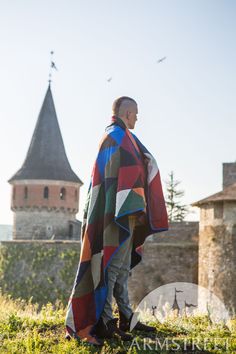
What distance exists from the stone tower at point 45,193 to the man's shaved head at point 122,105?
2470 cm

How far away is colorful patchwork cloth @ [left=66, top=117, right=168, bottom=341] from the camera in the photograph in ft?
15.1

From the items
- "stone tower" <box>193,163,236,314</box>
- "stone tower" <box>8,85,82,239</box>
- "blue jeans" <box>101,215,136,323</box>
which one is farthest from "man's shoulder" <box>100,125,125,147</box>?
"stone tower" <box>8,85,82,239</box>

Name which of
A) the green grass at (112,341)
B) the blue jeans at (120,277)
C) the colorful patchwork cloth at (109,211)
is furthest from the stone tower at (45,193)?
the colorful patchwork cloth at (109,211)

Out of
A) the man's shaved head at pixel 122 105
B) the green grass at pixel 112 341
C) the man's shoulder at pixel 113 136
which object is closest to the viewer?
the green grass at pixel 112 341

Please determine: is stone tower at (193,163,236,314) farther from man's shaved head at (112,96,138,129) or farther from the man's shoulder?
the man's shoulder

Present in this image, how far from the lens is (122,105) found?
16.6ft

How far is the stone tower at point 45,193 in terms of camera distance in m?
30.0

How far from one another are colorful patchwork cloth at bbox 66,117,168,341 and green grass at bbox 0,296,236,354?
0.24 m

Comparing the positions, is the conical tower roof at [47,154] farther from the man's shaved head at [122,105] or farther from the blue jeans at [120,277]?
the blue jeans at [120,277]

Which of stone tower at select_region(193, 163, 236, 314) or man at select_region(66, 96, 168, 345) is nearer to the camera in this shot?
man at select_region(66, 96, 168, 345)

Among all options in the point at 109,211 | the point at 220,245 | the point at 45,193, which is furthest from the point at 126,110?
the point at 45,193

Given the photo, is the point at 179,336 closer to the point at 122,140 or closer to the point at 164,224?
the point at 164,224

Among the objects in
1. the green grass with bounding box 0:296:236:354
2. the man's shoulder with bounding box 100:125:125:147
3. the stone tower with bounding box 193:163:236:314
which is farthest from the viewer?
the stone tower with bounding box 193:163:236:314

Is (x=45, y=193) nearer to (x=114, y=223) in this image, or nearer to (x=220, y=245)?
(x=220, y=245)
